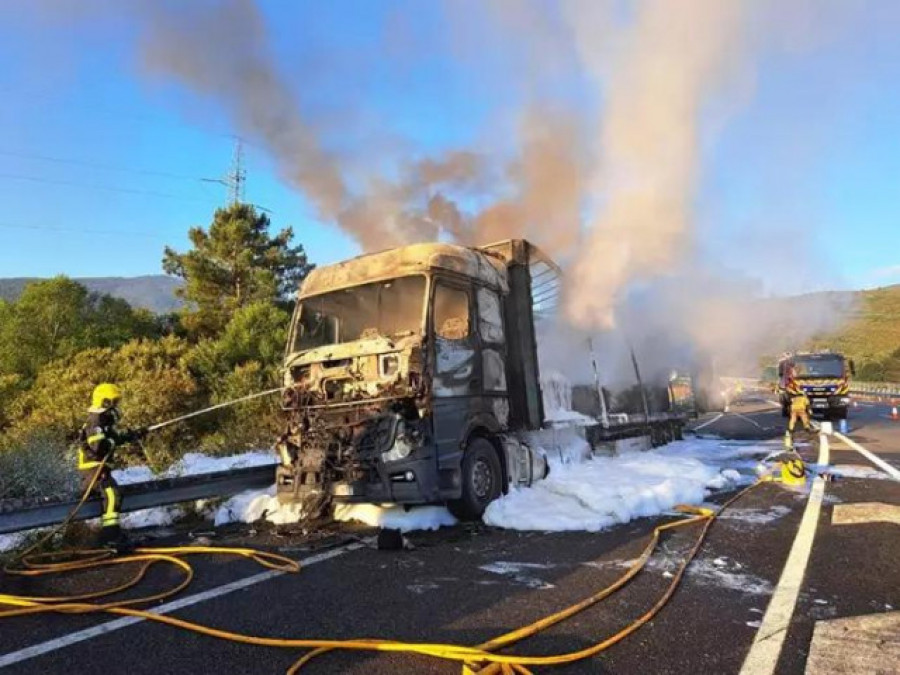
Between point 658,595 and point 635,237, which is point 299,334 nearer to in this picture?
point 658,595

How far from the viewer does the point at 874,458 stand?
442 inches

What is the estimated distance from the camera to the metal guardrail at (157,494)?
546 centimetres

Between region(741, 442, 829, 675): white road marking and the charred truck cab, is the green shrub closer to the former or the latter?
the charred truck cab

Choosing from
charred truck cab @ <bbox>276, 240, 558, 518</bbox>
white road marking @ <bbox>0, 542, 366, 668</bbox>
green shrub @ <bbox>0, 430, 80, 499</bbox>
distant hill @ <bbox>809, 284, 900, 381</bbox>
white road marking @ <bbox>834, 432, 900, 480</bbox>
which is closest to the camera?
white road marking @ <bbox>0, 542, 366, 668</bbox>

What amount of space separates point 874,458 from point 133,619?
11899mm

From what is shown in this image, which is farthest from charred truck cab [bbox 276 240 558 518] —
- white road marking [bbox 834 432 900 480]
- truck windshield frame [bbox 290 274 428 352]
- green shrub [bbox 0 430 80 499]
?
white road marking [bbox 834 432 900 480]

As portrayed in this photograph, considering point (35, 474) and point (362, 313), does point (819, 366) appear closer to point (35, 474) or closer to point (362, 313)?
point (362, 313)

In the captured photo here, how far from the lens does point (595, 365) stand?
10.2 m

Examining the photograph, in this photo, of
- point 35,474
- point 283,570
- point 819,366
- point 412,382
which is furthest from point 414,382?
point 819,366

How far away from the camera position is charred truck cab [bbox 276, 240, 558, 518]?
20.1ft

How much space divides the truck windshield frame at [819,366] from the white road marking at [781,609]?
19.0 metres

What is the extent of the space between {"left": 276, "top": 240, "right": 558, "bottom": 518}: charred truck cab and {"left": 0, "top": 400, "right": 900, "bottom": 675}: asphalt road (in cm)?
58

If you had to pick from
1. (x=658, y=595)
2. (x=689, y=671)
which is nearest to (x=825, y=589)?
(x=658, y=595)

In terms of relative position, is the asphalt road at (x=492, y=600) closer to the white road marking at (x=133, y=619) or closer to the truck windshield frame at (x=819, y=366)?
the white road marking at (x=133, y=619)
